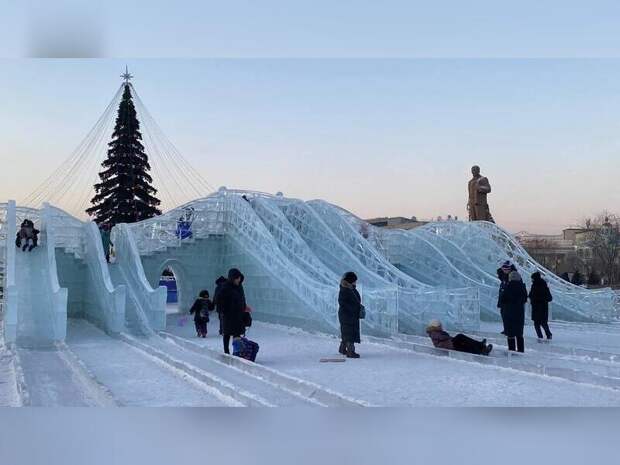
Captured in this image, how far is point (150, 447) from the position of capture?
17.1 ft

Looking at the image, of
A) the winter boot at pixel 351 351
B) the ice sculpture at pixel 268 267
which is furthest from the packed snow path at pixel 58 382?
the winter boot at pixel 351 351

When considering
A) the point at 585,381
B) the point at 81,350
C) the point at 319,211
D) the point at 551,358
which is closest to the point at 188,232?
the point at 319,211

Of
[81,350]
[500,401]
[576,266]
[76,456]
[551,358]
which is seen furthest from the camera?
[576,266]

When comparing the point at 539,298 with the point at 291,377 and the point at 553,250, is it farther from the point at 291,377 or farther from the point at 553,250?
the point at 553,250

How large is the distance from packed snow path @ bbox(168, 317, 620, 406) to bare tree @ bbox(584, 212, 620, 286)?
Answer: 27.2ft

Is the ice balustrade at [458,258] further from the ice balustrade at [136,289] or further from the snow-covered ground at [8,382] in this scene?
the snow-covered ground at [8,382]

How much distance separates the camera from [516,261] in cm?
1859

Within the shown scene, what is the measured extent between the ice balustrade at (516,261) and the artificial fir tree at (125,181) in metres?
13.9

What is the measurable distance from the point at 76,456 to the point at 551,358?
6.86 m

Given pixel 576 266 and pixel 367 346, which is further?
pixel 576 266

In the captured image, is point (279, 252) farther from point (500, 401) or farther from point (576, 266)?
point (576, 266)

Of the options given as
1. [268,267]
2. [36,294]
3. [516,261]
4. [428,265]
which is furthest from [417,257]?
[36,294]

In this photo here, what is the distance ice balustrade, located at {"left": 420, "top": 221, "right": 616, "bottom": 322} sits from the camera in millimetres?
16250

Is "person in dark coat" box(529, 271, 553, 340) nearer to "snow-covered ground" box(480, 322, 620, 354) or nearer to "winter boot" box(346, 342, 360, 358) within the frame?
"snow-covered ground" box(480, 322, 620, 354)
